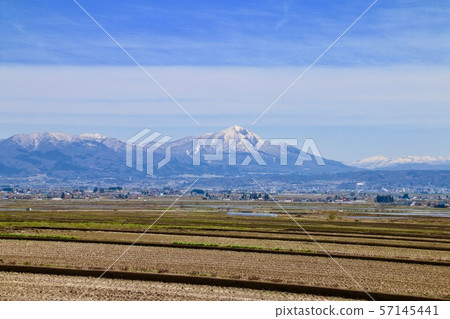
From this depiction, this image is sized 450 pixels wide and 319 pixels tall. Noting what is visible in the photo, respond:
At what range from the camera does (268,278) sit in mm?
23359

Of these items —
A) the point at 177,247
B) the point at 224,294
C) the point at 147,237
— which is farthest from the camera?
the point at 147,237

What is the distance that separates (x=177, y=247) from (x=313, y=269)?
379 inches

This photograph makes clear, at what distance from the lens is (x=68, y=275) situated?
2338 centimetres

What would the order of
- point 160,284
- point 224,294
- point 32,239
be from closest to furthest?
1. point 224,294
2. point 160,284
3. point 32,239

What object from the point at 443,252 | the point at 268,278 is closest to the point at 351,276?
the point at 268,278

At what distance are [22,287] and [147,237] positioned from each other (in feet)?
66.4

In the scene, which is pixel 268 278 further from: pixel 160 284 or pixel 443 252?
pixel 443 252

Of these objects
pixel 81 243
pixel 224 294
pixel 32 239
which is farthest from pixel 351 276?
pixel 32 239

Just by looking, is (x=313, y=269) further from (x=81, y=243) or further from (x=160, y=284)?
(x=81, y=243)
